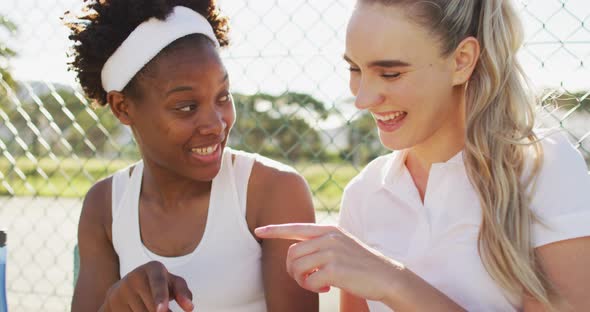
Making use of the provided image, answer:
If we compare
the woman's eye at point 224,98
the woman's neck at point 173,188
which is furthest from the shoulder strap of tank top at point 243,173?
the woman's eye at point 224,98

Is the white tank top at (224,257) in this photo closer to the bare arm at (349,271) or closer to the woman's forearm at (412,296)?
the bare arm at (349,271)

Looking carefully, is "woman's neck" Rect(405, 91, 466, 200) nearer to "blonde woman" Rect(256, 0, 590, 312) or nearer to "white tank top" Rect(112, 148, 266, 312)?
"blonde woman" Rect(256, 0, 590, 312)

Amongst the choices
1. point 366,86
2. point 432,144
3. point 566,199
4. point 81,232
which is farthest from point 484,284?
point 81,232

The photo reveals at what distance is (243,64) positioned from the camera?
2.76 metres

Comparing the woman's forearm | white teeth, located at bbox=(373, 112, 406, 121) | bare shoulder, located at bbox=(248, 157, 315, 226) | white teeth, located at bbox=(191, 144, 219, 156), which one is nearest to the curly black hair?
white teeth, located at bbox=(191, 144, 219, 156)

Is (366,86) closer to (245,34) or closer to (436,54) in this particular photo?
(436,54)

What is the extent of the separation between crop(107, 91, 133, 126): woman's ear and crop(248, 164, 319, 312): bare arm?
483 millimetres

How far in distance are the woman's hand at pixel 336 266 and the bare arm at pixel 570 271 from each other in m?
0.41

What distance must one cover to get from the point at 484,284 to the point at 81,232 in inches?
55.3

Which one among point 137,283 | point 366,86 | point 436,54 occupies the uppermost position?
point 436,54

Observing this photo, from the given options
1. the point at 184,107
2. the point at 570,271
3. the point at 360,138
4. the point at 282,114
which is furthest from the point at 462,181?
the point at 282,114

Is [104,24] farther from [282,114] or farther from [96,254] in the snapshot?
[282,114]

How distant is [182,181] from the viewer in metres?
2.25

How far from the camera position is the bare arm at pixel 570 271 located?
5.16 ft
